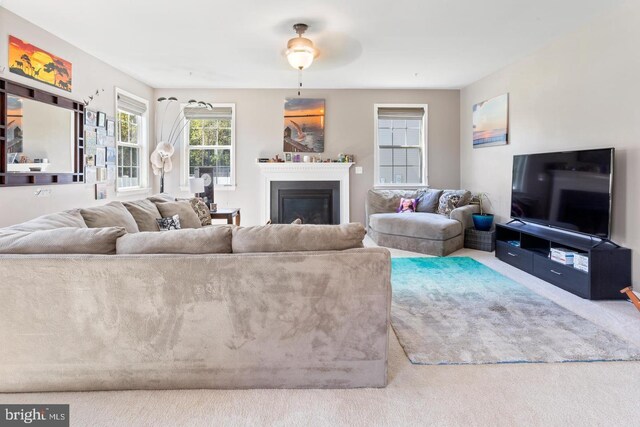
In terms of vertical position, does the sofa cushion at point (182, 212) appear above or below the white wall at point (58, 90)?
below

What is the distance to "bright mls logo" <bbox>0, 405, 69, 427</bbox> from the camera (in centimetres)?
162

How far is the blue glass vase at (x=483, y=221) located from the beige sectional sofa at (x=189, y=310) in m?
4.11

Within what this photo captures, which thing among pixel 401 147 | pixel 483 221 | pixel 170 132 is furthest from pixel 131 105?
pixel 483 221

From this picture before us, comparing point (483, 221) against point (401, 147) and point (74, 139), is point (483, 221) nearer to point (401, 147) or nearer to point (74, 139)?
point (401, 147)

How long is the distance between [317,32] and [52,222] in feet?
9.70

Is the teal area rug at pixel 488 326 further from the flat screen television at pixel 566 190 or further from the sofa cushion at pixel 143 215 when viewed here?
the sofa cushion at pixel 143 215

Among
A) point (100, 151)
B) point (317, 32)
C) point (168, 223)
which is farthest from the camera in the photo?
point (100, 151)

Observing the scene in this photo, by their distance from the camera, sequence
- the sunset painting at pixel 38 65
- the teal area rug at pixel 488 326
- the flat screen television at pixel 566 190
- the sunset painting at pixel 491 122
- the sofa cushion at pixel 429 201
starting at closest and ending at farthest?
1. the teal area rug at pixel 488 326
2. the flat screen television at pixel 566 190
3. the sunset painting at pixel 38 65
4. the sunset painting at pixel 491 122
5. the sofa cushion at pixel 429 201

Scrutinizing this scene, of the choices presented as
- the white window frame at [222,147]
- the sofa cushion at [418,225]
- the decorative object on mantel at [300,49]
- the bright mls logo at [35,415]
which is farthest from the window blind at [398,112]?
the bright mls logo at [35,415]

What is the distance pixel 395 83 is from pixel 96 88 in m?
4.30

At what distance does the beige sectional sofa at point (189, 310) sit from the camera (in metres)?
1.75

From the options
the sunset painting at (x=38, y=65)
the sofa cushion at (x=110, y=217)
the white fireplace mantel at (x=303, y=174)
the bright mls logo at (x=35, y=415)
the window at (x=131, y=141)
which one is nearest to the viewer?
the bright mls logo at (x=35, y=415)

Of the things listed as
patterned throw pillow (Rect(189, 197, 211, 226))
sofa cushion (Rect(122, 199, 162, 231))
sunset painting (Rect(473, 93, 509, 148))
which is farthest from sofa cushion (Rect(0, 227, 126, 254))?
sunset painting (Rect(473, 93, 509, 148))

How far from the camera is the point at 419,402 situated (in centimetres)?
176
